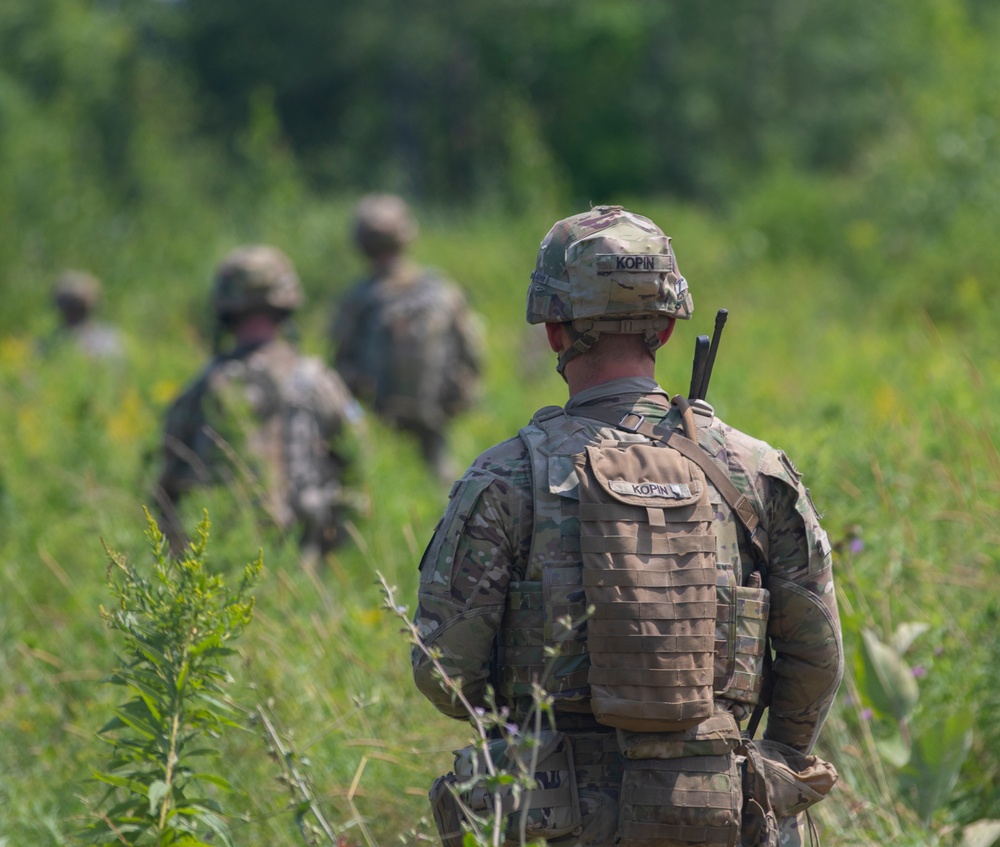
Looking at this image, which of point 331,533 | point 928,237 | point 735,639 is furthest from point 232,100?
point 735,639

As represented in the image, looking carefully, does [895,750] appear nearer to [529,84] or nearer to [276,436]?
[276,436]

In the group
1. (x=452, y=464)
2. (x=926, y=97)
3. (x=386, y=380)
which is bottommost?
(x=452, y=464)

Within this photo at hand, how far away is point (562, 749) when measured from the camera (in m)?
3.04

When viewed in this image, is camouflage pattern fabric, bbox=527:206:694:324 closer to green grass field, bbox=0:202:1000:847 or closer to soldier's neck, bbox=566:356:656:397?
soldier's neck, bbox=566:356:656:397

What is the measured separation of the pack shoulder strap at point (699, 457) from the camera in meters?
3.08

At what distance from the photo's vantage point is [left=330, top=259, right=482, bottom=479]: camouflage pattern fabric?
30.0ft

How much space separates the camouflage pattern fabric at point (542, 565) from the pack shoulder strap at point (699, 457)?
0.02 meters

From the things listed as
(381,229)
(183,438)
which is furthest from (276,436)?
(381,229)

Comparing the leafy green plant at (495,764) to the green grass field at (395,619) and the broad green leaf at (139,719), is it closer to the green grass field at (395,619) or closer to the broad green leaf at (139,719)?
the green grass field at (395,619)

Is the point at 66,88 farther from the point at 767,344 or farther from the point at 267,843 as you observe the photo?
the point at 267,843

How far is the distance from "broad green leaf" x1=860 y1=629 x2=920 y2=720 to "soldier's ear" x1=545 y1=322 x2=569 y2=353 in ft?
4.73

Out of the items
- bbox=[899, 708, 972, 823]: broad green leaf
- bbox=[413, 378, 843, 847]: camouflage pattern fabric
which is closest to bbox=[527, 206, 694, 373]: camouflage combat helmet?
bbox=[413, 378, 843, 847]: camouflage pattern fabric

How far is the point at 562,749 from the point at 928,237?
50.3 ft

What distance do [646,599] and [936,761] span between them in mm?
1542
